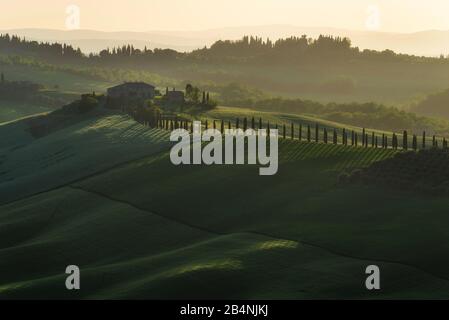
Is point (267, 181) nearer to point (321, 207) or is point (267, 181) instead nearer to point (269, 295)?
point (321, 207)

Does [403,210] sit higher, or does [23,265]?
[403,210]

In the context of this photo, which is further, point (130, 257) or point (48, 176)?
point (48, 176)

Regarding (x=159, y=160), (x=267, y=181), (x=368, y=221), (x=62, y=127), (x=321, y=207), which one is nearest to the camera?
(x=368, y=221)

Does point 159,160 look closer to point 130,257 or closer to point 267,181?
point 267,181
